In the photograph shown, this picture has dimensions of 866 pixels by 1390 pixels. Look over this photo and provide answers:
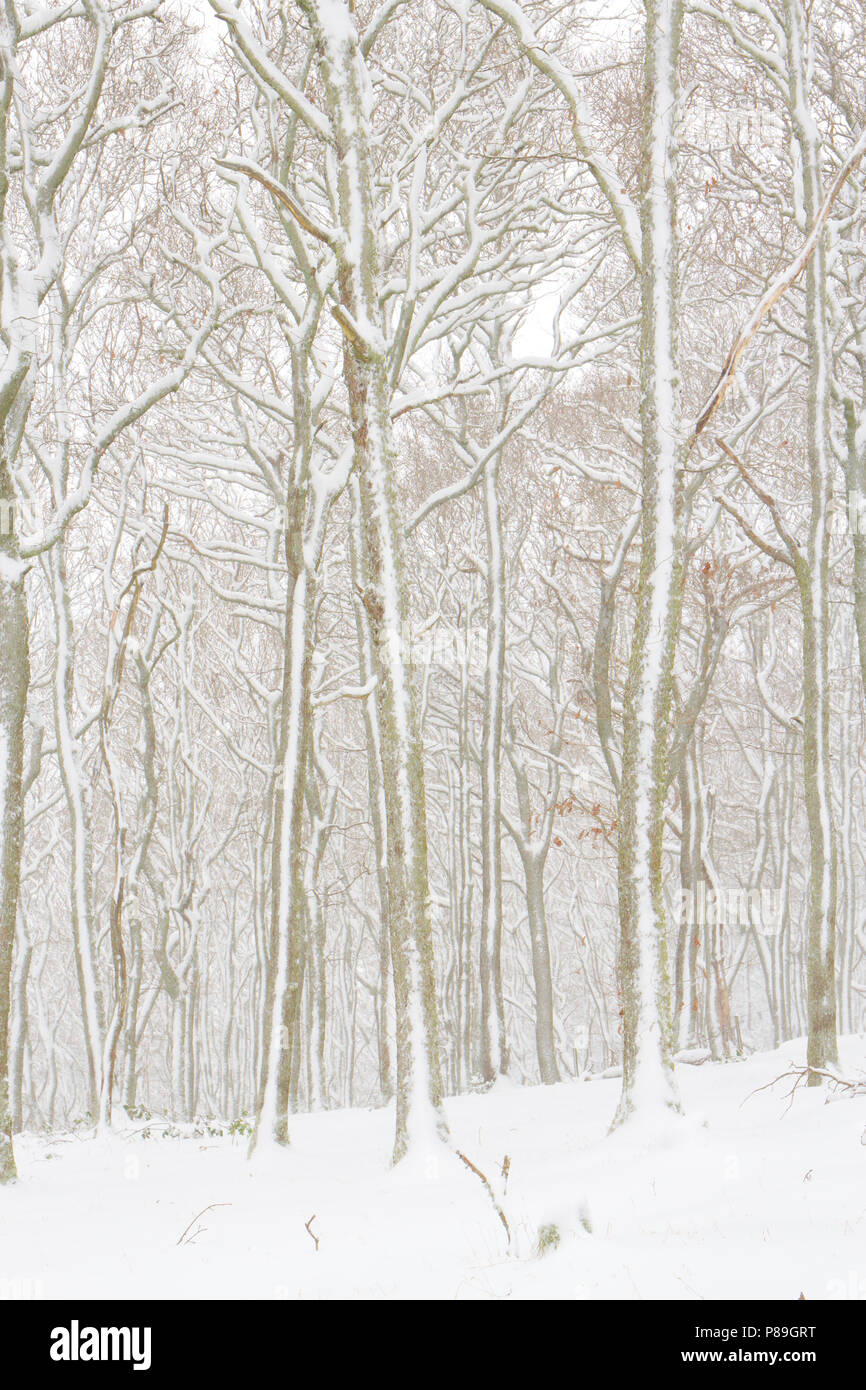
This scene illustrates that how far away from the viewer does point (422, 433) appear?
18.1m

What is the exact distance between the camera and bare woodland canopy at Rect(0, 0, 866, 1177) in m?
7.21

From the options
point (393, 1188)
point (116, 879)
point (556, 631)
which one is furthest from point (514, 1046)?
point (393, 1188)

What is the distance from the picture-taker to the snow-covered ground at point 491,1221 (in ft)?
13.3

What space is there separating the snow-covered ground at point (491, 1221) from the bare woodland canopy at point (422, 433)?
0.65 metres

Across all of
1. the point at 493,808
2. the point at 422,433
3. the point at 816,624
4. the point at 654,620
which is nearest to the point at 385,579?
the point at 654,620

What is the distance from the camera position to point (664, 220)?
7102 millimetres

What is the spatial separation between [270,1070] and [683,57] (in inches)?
416

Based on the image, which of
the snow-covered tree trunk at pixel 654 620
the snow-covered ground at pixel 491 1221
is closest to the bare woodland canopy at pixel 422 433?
the snow-covered tree trunk at pixel 654 620

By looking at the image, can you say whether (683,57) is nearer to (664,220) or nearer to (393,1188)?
(664,220)

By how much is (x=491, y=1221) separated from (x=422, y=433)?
14525 millimetres

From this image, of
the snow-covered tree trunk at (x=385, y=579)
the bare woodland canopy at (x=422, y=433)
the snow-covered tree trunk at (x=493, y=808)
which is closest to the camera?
the snow-covered tree trunk at (x=385, y=579)

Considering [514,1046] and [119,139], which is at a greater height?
[119,139]

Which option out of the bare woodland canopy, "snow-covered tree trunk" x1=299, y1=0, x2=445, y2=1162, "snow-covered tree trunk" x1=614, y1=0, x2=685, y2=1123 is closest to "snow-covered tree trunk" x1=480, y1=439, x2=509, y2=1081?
the bare woodland canopy

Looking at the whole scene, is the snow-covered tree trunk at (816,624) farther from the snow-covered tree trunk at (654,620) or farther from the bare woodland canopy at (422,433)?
the snow-covered tree trunk at (654,620)
